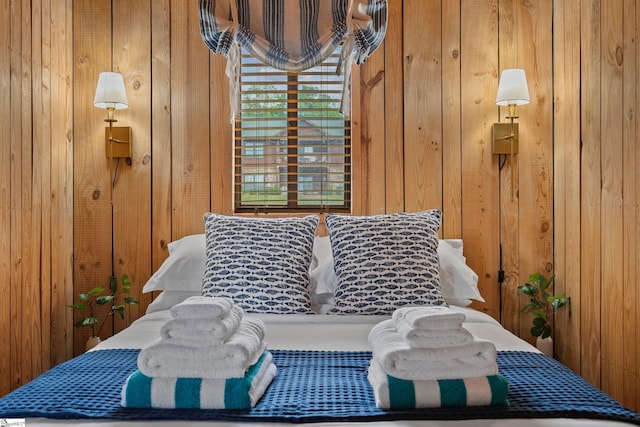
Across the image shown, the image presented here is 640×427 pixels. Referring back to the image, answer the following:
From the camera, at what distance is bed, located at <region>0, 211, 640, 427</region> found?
1.23 meters

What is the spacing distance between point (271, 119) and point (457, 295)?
1.30 m

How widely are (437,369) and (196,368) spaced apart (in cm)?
53

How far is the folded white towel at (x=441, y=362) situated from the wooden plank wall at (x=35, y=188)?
1.81 m

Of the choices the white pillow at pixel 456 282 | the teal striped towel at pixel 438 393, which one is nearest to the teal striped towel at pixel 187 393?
the teal striped towel at pixel 438 393

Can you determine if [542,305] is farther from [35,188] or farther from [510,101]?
[35,188]

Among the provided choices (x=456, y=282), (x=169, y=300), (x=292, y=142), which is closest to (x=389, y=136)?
(x=292, y=142)

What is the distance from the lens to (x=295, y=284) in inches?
88.7

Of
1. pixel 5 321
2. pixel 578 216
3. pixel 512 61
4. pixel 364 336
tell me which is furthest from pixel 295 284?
pixel 512 61

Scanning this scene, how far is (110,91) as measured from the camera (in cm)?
285

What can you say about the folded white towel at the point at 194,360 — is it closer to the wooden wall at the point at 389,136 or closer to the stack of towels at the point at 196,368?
the stack of towels at the point at 196,368

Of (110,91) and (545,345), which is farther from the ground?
(110,91)

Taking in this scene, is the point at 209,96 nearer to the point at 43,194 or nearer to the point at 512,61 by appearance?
the point at 43,194

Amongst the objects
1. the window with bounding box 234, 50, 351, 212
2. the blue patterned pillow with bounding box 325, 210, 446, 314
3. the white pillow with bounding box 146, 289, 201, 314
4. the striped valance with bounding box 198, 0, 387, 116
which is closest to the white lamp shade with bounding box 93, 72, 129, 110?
the window with bounding box 234, 50, 351, 212

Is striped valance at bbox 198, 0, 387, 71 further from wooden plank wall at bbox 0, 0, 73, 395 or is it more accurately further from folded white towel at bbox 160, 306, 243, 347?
wooden plank wall at bbox 0, 0, 73, 395
